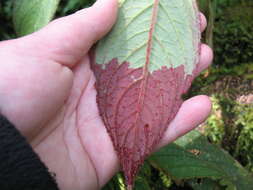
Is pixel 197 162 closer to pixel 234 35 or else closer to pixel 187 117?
pixel 187 117

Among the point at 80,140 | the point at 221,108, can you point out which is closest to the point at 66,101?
the point at 80,140

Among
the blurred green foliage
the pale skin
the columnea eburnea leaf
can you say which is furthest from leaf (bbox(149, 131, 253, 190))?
the columnea eburnea leaf

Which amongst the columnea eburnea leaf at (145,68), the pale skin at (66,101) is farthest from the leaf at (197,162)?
the columnea eburnea leaf at (145,68)

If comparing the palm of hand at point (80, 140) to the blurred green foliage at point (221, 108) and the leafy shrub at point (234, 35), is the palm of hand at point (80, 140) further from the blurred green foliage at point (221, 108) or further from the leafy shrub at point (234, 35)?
the leafy shrub at point (234, 35)

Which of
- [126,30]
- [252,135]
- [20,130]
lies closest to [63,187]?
[20,130]

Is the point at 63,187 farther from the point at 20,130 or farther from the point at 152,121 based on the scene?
the point at 152,121
